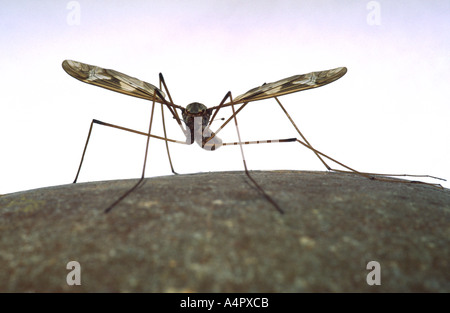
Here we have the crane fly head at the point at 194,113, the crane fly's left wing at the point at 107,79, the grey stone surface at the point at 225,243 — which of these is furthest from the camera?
the crane fly head at the point at 194,113

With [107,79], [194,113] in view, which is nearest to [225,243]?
[107,79]

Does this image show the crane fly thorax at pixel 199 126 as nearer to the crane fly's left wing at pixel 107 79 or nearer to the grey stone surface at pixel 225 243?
the crane fly's left wing at pixel 107 79

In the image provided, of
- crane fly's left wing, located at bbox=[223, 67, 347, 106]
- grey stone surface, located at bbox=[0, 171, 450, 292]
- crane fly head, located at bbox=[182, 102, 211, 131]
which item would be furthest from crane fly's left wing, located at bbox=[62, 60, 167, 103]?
grey stone surface, located at bbox=[0, 171, 450, 292]

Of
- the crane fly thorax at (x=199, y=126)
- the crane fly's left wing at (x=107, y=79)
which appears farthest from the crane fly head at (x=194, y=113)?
the crane fly's left wing at (x=107, y=79)

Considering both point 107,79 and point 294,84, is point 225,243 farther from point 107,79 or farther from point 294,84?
point 107,79

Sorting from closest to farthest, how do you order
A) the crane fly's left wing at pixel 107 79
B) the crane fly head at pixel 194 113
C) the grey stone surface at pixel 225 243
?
Answer: the grey stone surface at pixel 225 243 → the crane fly's left wing at pixel 107 79 → the crane fly head at pixel 194 113

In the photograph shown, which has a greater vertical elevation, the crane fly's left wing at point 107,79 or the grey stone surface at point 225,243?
the crane fly's left wing at point 107,79

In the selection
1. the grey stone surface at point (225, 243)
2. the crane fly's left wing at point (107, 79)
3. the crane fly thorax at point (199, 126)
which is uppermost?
the crane fly's left wing at point (107, 79)
